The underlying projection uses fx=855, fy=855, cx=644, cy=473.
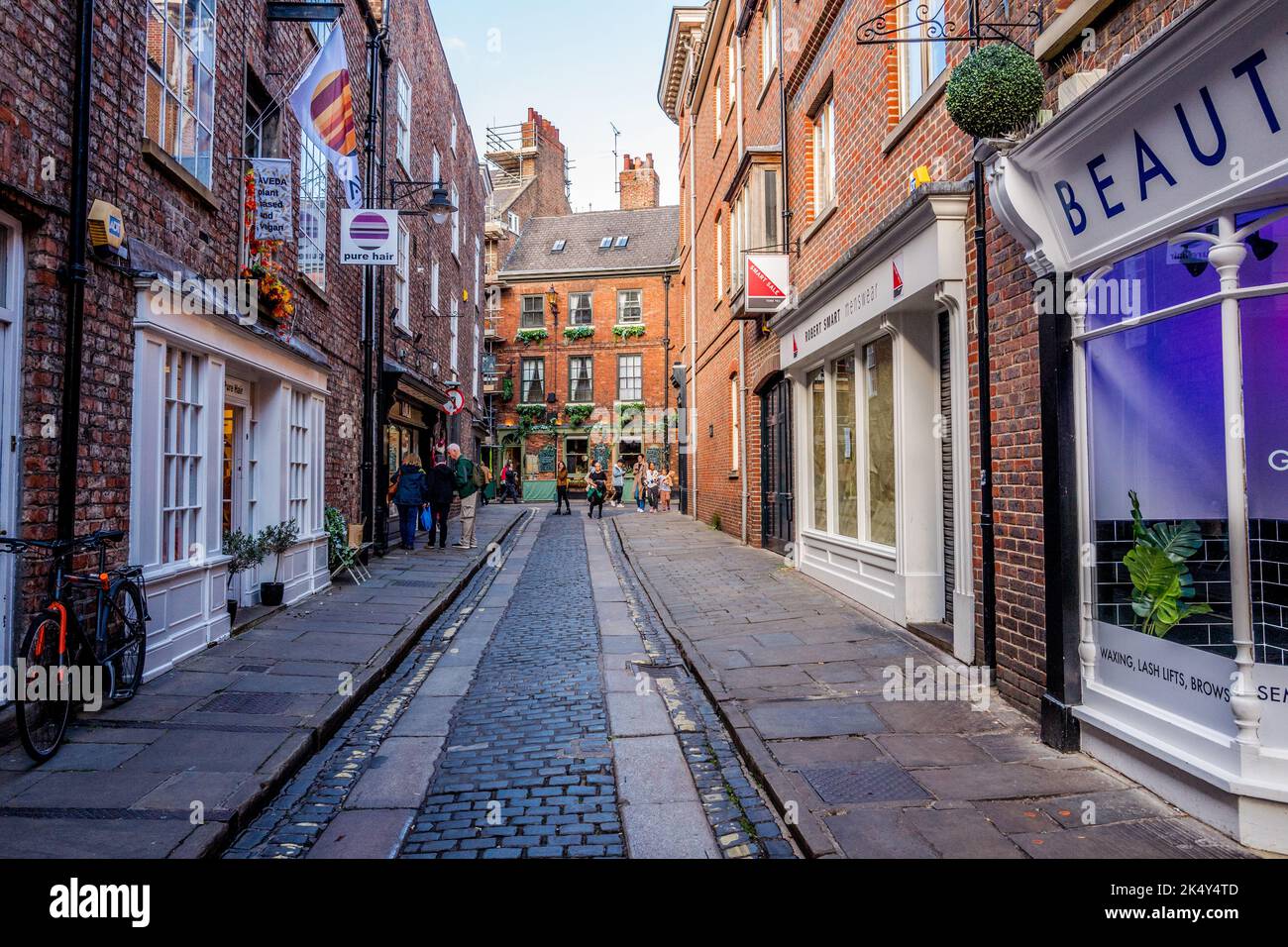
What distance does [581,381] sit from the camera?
122ft

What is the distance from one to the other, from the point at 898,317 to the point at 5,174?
626 cm

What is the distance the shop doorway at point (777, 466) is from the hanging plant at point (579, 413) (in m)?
22.9

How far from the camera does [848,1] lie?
898 centimetres

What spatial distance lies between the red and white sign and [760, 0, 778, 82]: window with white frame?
9.71 feet

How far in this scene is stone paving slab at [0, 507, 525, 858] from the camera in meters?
3.48

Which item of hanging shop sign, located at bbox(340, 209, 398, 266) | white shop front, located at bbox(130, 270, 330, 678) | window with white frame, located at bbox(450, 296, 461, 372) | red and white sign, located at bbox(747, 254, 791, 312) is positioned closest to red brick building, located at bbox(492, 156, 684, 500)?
window with white frame, located at bbox(450, 296, 461, 372)

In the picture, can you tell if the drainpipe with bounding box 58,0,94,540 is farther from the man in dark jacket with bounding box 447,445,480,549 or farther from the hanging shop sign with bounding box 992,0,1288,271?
the man in dark jacket with bounding box 447,445,480,549

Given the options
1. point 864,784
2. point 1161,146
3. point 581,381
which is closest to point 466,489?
point 864,784

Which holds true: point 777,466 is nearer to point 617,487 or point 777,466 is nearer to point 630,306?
point 617,487

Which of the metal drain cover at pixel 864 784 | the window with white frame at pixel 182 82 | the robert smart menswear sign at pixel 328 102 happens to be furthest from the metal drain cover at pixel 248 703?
the robert smart menswear sign at pixel 328 102

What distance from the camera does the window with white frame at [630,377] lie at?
36.7 meters

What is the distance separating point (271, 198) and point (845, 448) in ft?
21.0

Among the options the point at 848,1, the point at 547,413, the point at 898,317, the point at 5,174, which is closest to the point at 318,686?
the point at 5,174
